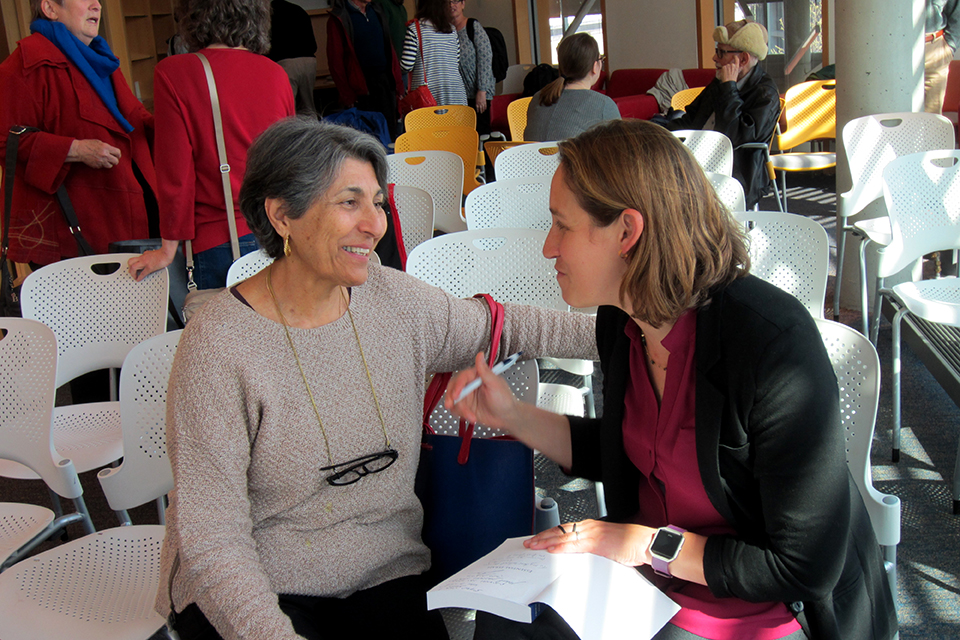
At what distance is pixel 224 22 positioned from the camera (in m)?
2.62

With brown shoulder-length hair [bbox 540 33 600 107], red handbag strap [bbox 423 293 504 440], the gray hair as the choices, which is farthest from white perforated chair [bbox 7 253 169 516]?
brown shoulder-length hair [bbox 540 33 600 107]

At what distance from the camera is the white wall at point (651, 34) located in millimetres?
10172

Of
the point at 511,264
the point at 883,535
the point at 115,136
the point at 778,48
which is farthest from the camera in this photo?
the point at 778,48

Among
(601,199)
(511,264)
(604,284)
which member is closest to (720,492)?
(604,284)

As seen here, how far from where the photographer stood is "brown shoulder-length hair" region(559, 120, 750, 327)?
122 cm

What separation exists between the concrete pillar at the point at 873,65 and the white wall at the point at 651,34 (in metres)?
5.95

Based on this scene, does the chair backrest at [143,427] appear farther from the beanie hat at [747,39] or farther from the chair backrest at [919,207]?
the beanie hat at [747,39]

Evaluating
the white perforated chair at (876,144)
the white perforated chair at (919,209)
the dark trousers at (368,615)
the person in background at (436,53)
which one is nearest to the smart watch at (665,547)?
the dark trousers at (368,615)

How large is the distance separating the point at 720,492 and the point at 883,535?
482mm

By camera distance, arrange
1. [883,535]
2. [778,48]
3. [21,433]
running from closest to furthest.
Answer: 1. [883,535]
2. [21,433]
3. [778,48]

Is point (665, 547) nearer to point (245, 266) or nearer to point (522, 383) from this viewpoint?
point (522, 383)

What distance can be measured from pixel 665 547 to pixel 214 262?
82.0 inches

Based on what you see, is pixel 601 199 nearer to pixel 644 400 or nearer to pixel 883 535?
pixel 644 400

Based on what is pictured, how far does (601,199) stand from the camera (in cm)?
123
